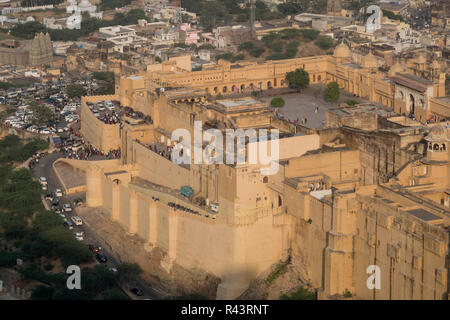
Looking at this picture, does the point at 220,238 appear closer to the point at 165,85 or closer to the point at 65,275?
the point at 65,275

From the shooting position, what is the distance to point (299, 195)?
5003cm

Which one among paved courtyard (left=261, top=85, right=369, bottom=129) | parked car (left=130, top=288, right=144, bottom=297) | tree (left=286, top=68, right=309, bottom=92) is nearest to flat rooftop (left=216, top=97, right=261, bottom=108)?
paved courtyard (left=261, top=85, right=369, bottom=129)

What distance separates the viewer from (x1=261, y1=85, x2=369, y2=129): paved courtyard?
224 feet

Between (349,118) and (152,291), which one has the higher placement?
(349,118)

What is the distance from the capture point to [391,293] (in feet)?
151

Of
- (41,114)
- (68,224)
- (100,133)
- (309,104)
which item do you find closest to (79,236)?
(68,224)

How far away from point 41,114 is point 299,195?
1208 inches

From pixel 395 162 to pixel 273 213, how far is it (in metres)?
6.20

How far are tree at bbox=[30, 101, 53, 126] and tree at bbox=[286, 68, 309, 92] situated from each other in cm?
1437

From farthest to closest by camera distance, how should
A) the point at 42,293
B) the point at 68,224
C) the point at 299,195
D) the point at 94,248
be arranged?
1. the point at 68,224
2. the point at 94,248
3. the point at 299,195
4. the point at 42,293

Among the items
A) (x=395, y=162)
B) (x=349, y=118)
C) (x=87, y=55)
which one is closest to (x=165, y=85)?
(x=349, y=118)

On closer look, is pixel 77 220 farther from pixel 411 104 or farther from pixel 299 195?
pixel 411 104

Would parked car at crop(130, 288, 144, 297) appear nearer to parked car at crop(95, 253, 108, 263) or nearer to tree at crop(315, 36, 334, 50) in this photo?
parked car at crop(95, 253, 108, 263)

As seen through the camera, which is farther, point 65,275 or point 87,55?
point 87,55
